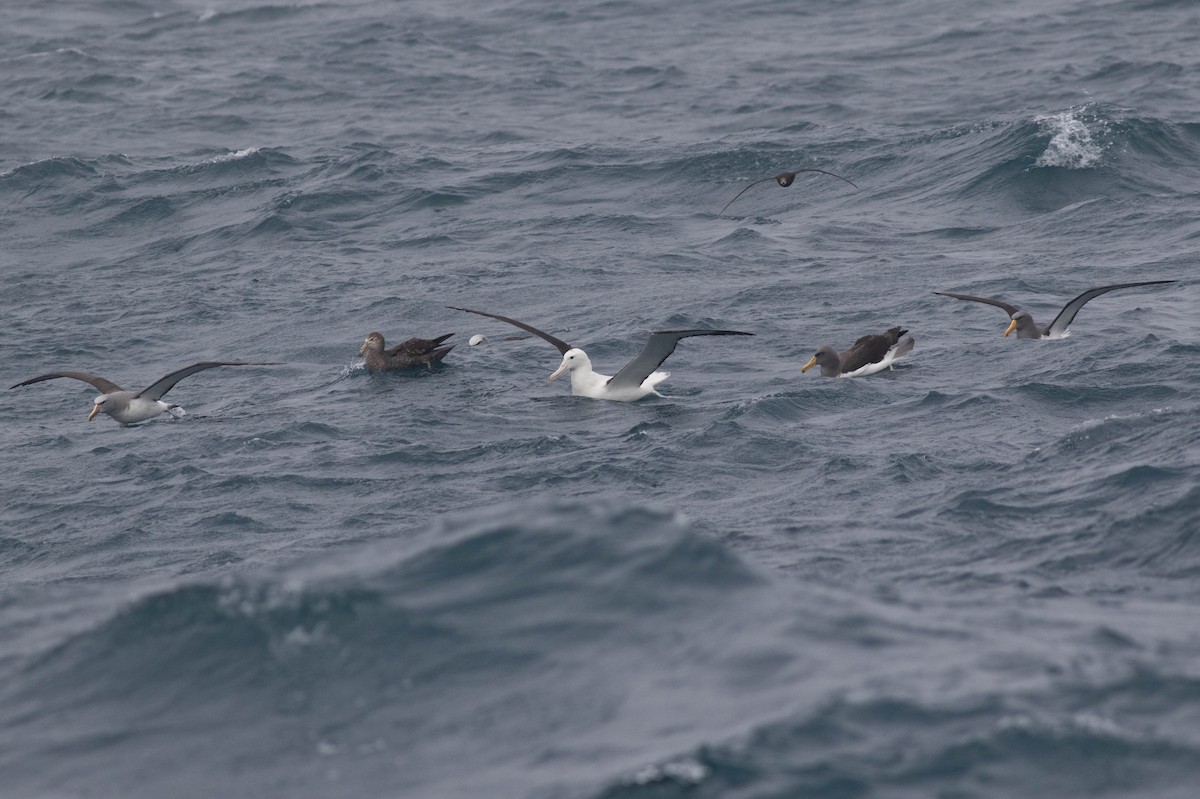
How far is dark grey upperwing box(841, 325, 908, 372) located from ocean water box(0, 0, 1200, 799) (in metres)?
0.34

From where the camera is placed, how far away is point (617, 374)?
17453 mm

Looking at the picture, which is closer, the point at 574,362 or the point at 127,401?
the point at 127,401

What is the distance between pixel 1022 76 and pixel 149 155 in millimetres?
18961

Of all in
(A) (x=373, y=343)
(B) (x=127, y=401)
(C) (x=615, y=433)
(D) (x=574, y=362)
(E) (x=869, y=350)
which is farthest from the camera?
(A) (x=373, y=343)

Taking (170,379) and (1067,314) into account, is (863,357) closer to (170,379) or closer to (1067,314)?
(1067,314)

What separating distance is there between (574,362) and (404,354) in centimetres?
240

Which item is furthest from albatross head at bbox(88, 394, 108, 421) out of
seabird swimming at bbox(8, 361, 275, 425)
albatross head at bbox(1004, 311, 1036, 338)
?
albatross head at bbox(1004, 311, 1036, 338)

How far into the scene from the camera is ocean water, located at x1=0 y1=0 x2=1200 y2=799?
8.34 metres

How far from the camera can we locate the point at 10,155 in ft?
105

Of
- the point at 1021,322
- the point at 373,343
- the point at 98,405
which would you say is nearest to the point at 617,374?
the point at 373,343

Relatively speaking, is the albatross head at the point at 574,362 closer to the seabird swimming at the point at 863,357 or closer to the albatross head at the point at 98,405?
the seabird swimming at the point at 863,357

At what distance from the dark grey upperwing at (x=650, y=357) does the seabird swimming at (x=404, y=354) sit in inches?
99.5

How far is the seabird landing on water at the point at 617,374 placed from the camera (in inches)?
671

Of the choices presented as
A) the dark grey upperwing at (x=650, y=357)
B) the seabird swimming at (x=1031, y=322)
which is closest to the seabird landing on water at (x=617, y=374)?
the dark grey upperwing at (x=650, y=357)
